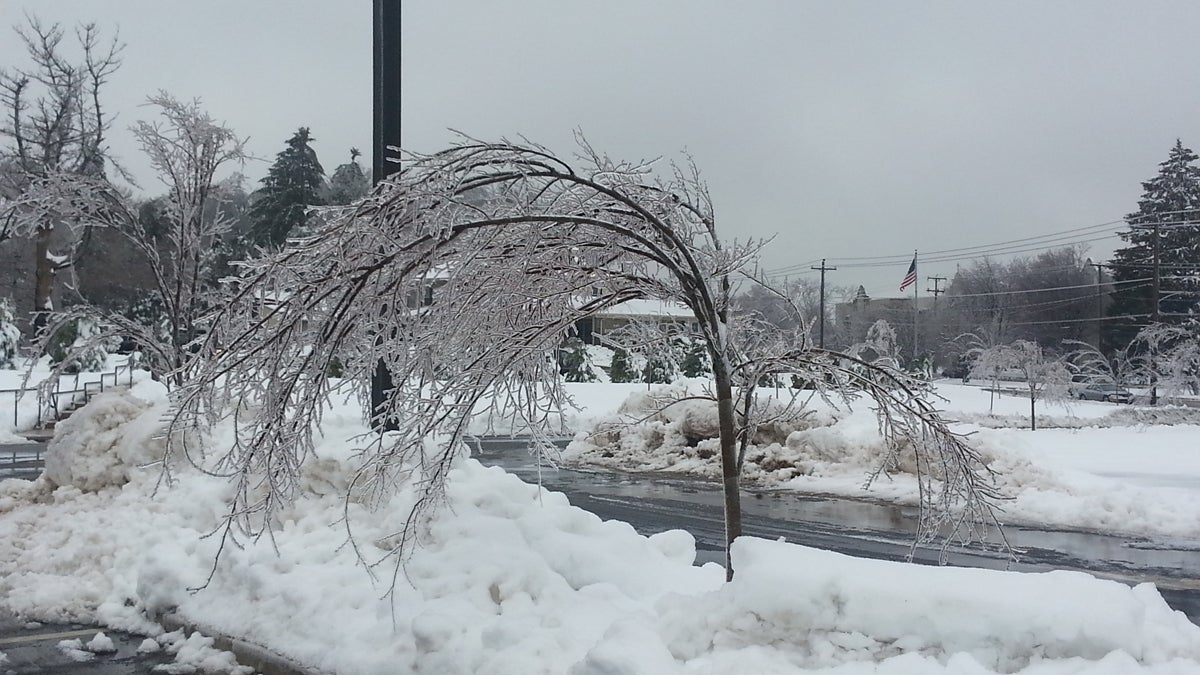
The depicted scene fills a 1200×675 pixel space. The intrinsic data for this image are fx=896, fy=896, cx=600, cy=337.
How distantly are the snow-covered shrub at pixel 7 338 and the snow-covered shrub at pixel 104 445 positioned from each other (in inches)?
980

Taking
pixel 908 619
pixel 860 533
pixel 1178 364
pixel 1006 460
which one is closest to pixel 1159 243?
pixel 1178 364

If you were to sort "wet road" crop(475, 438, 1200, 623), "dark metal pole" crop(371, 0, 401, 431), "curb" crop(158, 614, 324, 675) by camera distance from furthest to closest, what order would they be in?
"wet road" crop(475, 438, 1200, 623) → "dark metal pole" crop(371, 0, 401, 431) → "curb" crop(158, 614, 324, 675)

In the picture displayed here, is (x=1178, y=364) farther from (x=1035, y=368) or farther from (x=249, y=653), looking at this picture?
(x=249, y=653)

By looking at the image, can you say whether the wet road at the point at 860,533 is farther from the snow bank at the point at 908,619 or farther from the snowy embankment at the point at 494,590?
the snow bank at the point at 908,619

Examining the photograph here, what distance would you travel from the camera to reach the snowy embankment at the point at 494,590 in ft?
12.8

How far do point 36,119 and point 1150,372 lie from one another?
39075 millimetres

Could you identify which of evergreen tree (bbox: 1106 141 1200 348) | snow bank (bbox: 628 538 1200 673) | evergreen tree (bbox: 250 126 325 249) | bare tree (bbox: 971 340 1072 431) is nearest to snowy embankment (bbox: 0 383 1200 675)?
snow bank (bbox: 628 538 1200 673)

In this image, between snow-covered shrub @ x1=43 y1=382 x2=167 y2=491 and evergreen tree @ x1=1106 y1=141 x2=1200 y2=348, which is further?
evergreen tree @ x1=1106 y1=141 x2=1200 y2=348

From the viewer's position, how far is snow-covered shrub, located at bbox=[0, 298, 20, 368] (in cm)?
3147

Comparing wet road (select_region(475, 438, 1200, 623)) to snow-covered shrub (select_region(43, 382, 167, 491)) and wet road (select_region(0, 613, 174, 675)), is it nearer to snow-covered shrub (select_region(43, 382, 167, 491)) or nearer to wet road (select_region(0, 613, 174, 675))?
wet road (select_region(0, 613, 174, 675))

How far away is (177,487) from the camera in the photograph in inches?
360

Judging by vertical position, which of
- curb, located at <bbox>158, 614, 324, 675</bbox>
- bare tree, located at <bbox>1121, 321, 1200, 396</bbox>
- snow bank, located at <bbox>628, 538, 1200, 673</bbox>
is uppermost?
bare tree, located at <bbox>1121, 321, 1200, 396</bbox>

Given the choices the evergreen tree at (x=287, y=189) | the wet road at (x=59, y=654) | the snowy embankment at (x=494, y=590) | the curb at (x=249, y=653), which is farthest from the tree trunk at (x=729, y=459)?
the evergreen tree at (x=287, y=189)

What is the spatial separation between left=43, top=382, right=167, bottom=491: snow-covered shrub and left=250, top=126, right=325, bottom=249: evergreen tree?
114 ft
